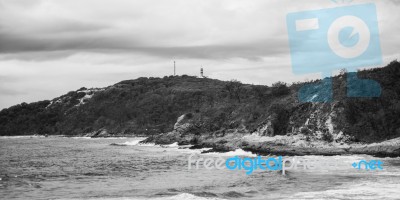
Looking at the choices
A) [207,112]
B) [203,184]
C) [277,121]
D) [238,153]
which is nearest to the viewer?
[203,184]

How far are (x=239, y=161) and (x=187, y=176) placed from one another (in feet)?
31.9

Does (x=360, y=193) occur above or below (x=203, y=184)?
below

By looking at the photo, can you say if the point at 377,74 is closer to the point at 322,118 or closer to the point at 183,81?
the point at 322,118

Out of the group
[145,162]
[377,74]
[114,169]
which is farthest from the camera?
[377,74]

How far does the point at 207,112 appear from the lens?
8206 cm

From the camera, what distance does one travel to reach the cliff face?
47.1 meters

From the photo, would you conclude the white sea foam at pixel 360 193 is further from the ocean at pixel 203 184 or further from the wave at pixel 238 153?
the wave at pixel 238 153

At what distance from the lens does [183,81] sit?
180 m

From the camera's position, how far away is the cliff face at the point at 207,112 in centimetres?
4712

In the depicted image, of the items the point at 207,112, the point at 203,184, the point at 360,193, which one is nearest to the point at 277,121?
the point at 203,184

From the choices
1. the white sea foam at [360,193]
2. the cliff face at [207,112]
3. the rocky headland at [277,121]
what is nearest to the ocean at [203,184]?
the white sea foam at [360,193]

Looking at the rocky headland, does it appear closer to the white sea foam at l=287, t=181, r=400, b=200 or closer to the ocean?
the ocean

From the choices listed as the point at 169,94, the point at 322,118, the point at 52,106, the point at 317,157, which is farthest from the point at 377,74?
the point at 52,106

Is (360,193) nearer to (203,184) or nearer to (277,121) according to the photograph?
(203,184)
